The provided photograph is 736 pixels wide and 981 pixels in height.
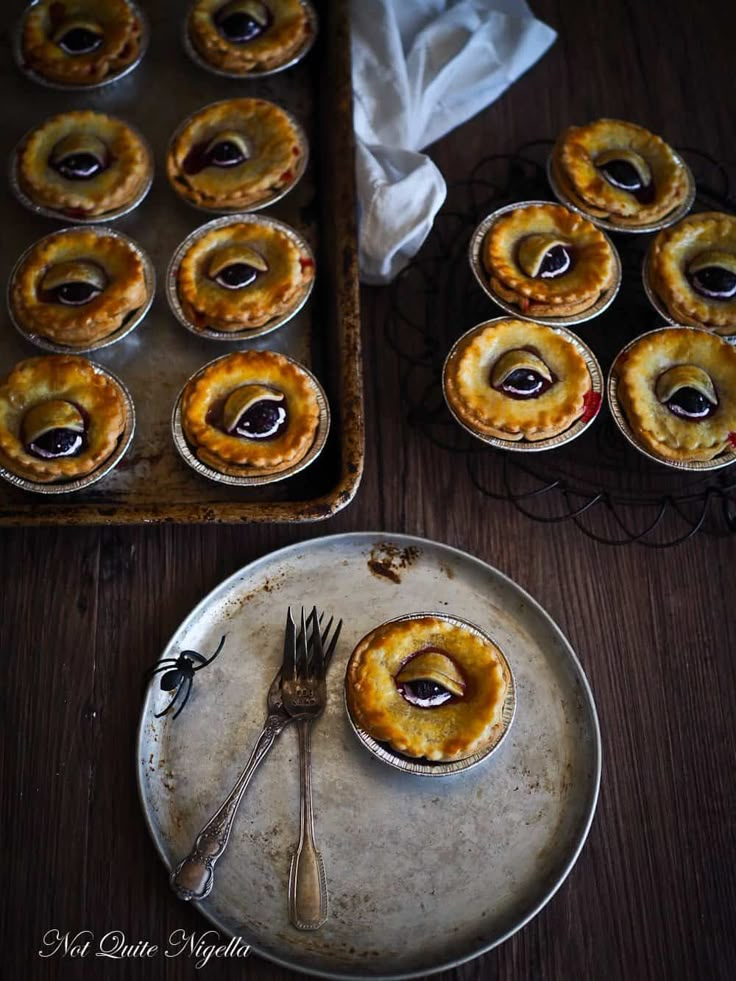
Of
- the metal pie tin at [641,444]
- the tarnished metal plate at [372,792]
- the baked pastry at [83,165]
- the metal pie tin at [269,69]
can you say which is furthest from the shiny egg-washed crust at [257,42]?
the tarnished metal plate at [372,792]

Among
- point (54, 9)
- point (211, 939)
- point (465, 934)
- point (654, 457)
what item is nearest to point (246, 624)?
point (211, 939)

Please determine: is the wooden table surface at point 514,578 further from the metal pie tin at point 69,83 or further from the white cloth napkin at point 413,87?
the metal pie tin at point 69,83

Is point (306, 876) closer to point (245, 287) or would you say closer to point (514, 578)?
point (514, 578)

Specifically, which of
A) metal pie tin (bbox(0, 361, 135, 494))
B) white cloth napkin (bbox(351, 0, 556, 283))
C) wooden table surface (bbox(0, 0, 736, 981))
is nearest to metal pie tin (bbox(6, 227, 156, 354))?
metal pie tin (bbox(0, 361, 135, 494))

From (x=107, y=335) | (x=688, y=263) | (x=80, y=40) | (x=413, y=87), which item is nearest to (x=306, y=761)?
(x=107, y=335)

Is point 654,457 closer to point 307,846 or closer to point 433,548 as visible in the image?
point 433,548

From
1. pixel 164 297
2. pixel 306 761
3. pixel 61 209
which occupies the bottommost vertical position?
pixel 306 761

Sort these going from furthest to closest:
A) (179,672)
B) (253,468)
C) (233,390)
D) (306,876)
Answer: (233,390)
(253,468)
(179,672)
(306,876)
